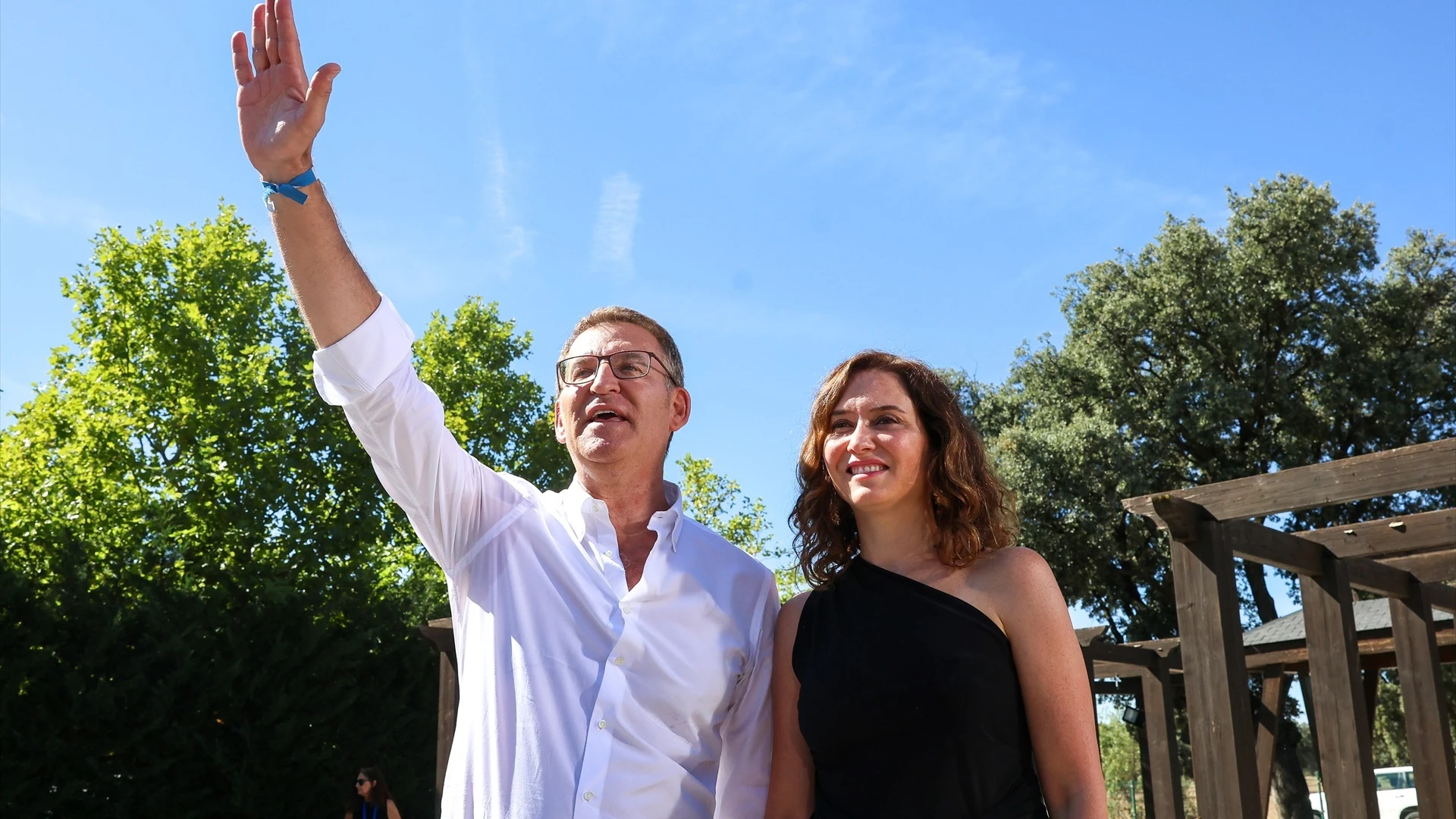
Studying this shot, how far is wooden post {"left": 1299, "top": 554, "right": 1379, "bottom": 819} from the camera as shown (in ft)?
23.0

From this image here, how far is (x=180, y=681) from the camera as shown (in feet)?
35.1

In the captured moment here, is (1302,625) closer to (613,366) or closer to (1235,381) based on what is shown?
(1235,381)

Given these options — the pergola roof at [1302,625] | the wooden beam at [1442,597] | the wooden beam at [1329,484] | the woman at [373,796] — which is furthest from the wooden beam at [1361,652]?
the woman at [373,796]

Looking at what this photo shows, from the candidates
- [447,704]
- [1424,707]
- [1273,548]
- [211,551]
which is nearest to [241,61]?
[1273,548]

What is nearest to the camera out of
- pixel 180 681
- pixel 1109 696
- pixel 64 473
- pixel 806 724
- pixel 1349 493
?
pixel 806 724

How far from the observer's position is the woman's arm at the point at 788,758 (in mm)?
2352

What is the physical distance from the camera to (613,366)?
2.51 meters

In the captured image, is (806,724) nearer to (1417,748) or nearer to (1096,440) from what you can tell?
(1417,748)

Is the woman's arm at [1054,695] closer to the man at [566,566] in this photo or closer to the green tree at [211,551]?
the man at [566,566]

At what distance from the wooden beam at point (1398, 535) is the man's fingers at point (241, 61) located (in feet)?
24.2

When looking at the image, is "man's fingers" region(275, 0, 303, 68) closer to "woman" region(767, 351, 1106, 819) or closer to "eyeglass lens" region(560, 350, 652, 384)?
"eyeglass lens" region(560, 350, 652, 384)

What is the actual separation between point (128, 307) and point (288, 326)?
236 centimetres

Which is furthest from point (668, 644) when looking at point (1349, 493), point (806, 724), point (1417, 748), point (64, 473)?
point (64, 473)

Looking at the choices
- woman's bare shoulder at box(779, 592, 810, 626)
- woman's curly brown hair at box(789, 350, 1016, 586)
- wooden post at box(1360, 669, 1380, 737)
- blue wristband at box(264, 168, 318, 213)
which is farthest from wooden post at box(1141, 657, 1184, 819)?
blue wristband at box(264, 168, 318, 213)
